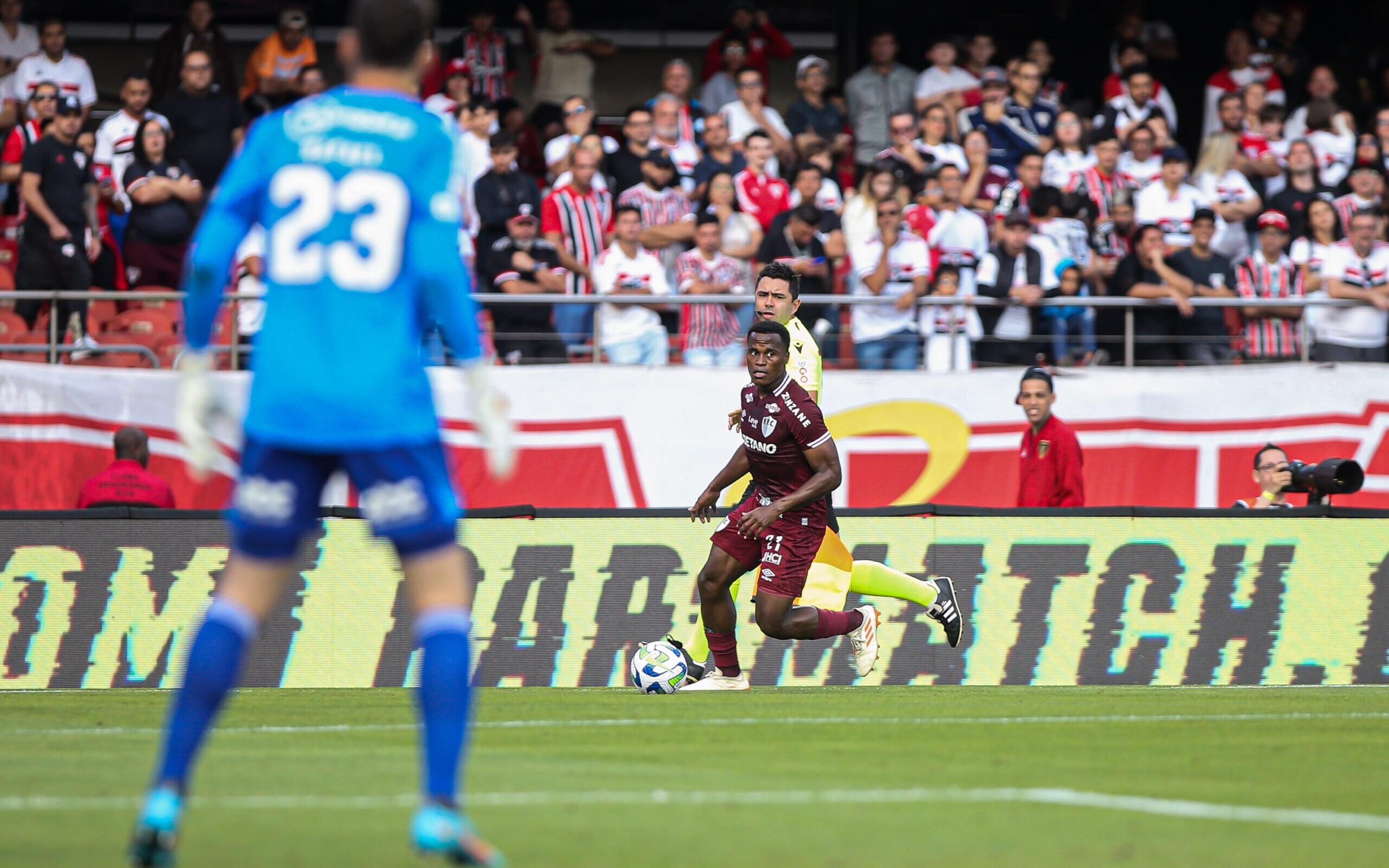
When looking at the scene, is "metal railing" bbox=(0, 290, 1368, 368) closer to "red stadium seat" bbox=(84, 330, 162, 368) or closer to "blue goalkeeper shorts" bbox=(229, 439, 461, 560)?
"red stadium seat" bbox=(84, 330, 162, 368)

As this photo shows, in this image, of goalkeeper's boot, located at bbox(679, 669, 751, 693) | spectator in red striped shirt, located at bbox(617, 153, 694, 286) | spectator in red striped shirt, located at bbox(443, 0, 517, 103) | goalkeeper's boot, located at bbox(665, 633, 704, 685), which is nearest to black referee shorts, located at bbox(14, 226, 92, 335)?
spectator in red striped shirt, located at bbox(617, 153, 694, 286)

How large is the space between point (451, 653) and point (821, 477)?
236 inches

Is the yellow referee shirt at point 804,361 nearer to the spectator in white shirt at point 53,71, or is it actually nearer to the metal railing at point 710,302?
the metal railing at point 710,302

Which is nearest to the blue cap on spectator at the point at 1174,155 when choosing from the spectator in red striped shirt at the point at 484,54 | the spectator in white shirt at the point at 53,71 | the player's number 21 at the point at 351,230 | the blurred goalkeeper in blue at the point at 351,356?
the spectator in red striped shirt at the point at 484,54

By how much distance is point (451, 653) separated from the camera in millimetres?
4750

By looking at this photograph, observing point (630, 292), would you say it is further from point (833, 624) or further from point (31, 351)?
point (833, 624)

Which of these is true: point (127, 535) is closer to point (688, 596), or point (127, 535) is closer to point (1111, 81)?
point (688, 596)

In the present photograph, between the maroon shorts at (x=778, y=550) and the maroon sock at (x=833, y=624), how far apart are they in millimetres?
242

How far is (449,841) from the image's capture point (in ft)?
14.5

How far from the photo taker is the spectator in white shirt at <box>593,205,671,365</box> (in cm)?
1539

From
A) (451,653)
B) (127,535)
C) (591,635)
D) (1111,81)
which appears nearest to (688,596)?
(591,635)

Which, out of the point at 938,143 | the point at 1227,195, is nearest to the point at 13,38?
the point at 938,143

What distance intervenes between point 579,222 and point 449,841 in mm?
12523

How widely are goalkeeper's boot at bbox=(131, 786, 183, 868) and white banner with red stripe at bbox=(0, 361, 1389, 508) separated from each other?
34.2 feet
